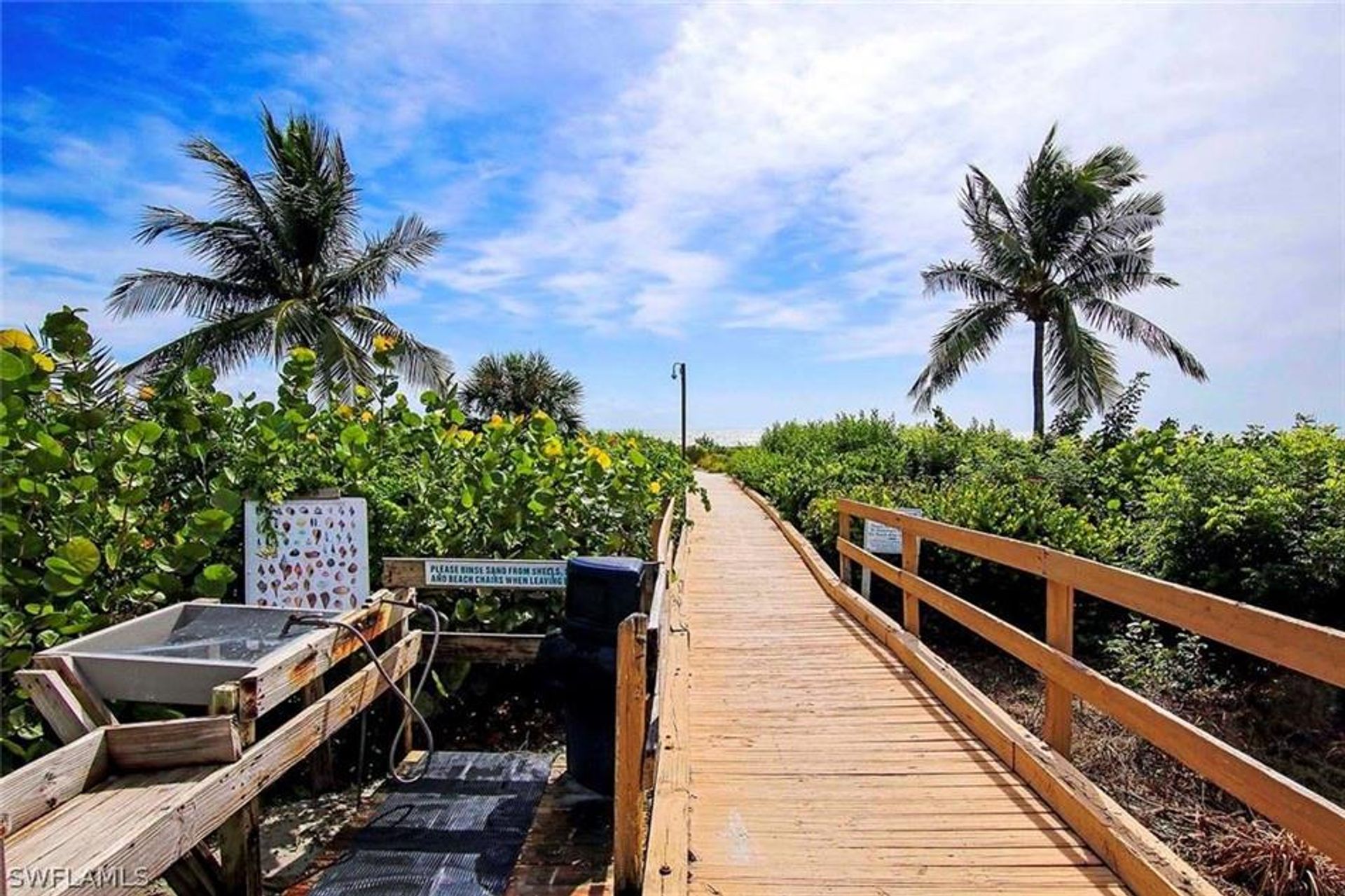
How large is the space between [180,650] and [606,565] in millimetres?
1839

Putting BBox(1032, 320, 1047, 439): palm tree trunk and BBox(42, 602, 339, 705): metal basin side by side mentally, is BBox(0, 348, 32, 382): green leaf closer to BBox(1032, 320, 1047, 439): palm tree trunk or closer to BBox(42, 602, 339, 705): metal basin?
BBox(42, 602, 339, 705): metal basin

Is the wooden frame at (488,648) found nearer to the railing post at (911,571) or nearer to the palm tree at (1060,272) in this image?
the railing post at (911,571)

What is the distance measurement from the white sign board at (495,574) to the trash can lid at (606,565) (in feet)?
2.65

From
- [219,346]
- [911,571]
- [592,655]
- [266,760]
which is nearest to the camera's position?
[266,760]

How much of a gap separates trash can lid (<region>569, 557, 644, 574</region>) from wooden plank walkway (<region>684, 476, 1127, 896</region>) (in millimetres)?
978

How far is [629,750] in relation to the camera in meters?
2.82

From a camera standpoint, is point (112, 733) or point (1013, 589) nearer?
point (112, 733)

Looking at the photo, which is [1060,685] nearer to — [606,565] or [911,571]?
[606,565]

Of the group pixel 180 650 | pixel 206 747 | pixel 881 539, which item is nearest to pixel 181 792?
pixel 206 747

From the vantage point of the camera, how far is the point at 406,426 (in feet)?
20.1

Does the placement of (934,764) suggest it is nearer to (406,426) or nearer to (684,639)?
(684,639)

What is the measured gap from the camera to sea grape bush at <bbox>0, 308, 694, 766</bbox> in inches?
145

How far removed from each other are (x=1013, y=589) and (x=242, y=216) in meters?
19.8

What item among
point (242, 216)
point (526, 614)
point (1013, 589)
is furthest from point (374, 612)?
point (242, 216)
